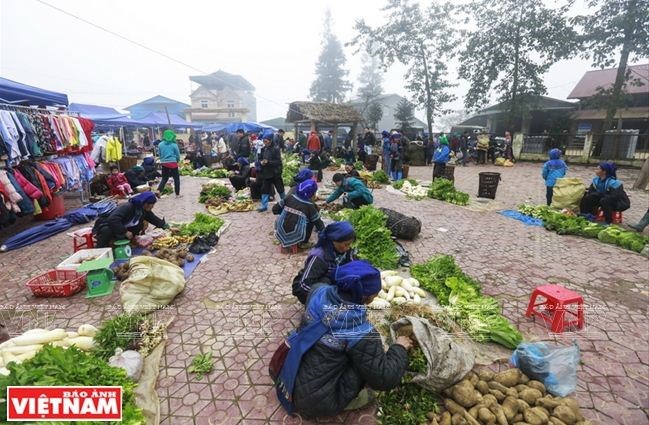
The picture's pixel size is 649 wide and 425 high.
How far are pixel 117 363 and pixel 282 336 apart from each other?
4.89 feet

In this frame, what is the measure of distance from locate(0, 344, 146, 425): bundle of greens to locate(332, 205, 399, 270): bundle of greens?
10.7 ft

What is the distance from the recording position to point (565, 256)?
5.65 metres

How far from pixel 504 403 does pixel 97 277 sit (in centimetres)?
464

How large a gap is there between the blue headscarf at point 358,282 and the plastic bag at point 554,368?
5.26 feet

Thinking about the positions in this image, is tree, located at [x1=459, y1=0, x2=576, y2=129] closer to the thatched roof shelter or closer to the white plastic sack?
the thatched roof shelter

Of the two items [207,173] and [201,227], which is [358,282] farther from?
[207,173]

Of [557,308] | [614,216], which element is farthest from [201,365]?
[614,216]

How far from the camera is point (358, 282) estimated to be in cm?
224

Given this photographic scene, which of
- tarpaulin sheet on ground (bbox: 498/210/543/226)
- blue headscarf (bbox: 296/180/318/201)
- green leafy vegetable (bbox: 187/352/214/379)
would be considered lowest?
green leafy vegetable (bbox: 187/352/214/379)

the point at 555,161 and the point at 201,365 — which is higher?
the point at 555,161

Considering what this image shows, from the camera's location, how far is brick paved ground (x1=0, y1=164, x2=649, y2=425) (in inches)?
109

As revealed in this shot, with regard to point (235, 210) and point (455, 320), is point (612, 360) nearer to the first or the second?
point (455, 320)

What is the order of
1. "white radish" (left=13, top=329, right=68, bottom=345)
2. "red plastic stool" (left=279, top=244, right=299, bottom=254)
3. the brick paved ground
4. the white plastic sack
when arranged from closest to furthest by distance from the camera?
the brick paved ground, "white radish" (left=13, top=329, right=68, bottom=345), the white plastic sack, "red plastic stool" (left=279, top=244, right=299, bottom=254)

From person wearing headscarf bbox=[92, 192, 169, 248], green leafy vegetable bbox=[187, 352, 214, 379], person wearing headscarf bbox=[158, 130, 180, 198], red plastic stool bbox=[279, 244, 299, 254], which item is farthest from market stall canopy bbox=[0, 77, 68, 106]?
green leafy vegetable bbox=[187, 352, 214, 379]
